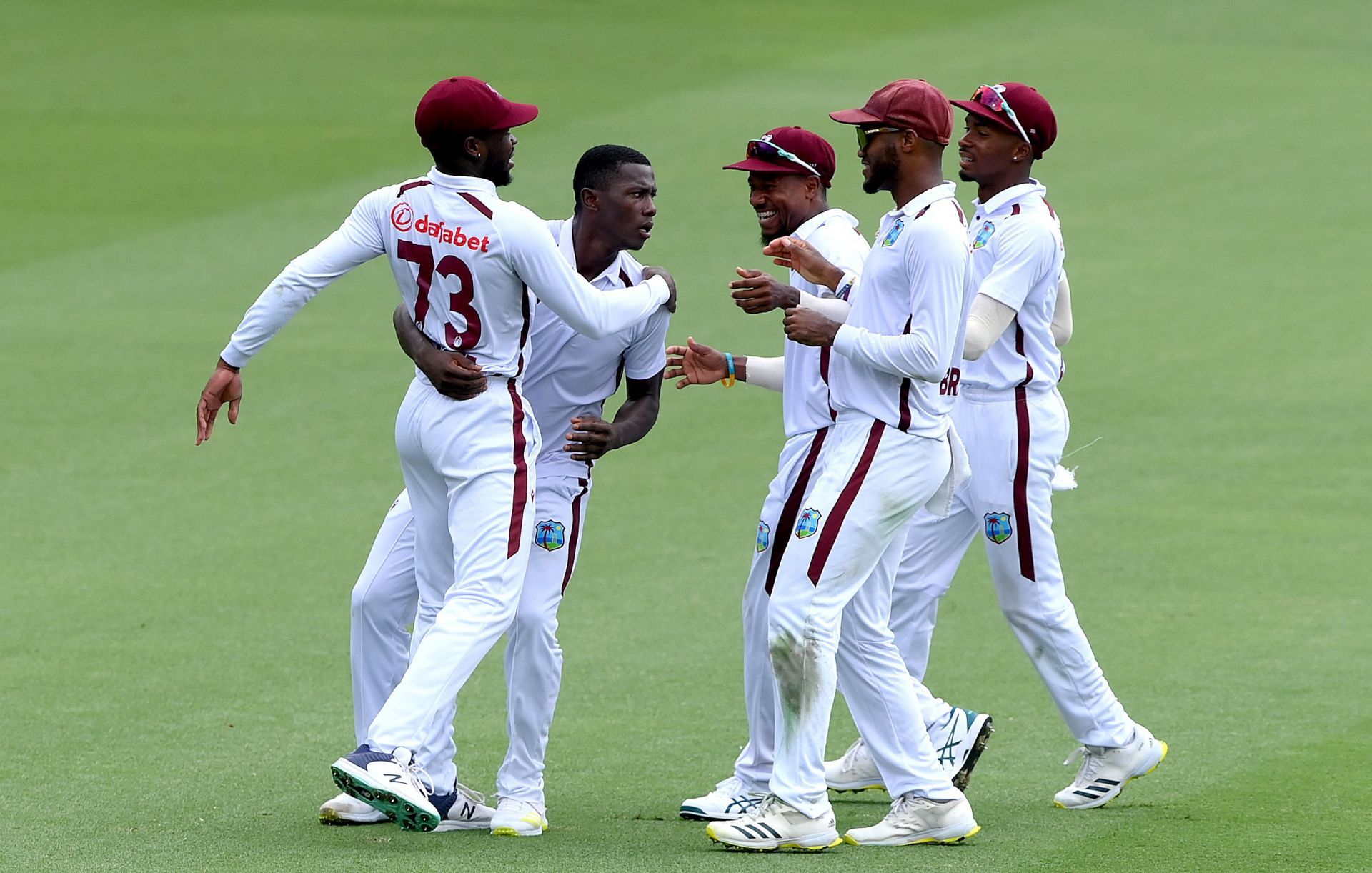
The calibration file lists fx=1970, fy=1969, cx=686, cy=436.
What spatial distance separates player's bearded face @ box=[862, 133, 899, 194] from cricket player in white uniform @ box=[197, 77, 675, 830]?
2.70 ft

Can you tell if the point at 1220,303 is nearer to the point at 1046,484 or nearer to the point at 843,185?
the point at 843,185

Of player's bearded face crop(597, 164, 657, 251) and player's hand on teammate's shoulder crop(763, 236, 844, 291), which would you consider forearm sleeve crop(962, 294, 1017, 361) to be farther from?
player's bearded face crop(597, 164, 657, 251)

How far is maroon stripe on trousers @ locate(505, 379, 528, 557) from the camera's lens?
6.65 meters

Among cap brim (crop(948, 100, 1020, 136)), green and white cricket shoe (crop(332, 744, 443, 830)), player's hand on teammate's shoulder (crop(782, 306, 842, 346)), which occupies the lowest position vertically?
green and white cricket shoe (crop(332, 744, 443, 830))

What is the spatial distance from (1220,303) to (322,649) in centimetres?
1107

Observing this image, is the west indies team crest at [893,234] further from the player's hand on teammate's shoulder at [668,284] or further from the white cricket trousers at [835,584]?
the player's hand on teammate's shoulder at [668,284]

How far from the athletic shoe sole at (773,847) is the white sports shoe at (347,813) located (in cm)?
119

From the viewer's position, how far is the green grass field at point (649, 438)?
7297 mm

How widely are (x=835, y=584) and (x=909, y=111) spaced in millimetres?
1591

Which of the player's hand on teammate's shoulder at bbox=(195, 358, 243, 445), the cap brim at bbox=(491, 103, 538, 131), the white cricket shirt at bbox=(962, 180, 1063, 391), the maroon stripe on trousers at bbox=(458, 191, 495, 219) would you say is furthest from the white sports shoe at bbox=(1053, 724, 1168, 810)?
the player's hand on teammate's shoulder at bbox=(195, 358, 243, 445)

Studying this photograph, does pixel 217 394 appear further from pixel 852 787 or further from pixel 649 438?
pixel 649 438

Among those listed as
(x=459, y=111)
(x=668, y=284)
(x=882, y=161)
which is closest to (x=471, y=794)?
(x=668, y=284)

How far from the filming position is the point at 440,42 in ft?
89.7

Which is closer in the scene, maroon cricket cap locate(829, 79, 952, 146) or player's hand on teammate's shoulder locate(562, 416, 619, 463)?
maroon cricket cap locate(829, 79, 952, 146)
